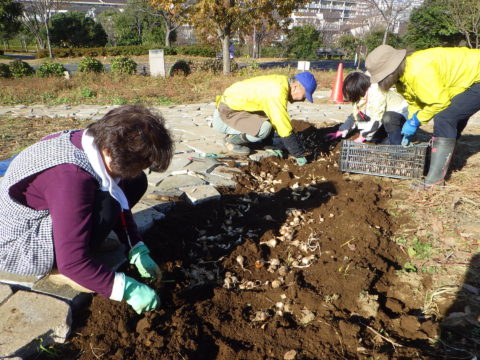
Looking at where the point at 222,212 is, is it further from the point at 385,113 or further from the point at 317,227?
the point at 385,113

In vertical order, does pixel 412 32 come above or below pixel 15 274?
above

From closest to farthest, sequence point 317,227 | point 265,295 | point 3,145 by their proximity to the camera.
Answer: point 265,295, point 317,227, point 3,145

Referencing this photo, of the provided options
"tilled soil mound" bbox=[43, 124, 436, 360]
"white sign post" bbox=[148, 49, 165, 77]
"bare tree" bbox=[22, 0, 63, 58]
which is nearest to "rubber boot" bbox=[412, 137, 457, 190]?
"tilled soil mound" bbox=[43, 124, 436, 360]

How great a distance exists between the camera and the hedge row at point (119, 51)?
2350 cm

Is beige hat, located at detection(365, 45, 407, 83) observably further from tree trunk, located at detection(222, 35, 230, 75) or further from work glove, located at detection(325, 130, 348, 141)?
tree trunk, located at detection(222, 35, 230, 75)

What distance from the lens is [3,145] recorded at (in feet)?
15.9

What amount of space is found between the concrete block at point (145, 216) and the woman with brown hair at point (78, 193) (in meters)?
0.73

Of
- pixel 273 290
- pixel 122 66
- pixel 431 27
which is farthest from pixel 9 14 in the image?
pixel 273 290

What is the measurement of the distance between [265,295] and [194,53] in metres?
25.8

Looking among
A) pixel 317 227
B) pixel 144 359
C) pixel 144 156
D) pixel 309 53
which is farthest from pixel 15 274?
pixel 309 53

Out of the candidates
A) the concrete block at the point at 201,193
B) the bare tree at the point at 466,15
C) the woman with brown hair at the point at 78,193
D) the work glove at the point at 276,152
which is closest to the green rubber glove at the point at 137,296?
the woman with brown hair at the point at 78,193

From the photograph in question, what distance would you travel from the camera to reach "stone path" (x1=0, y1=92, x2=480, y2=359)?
1604mm

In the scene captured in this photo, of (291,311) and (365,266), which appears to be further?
(365,266)

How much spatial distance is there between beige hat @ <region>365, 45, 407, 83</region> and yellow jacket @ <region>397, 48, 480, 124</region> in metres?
0.14
